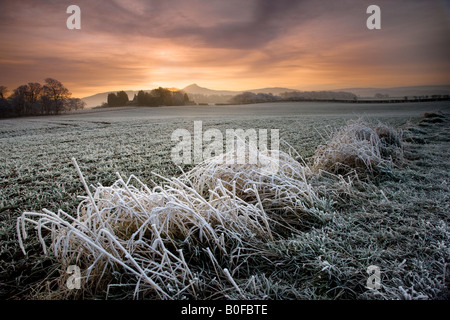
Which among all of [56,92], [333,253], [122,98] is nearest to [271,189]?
[333,253]

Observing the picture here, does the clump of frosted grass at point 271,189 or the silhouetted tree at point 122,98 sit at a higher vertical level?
the silhouetted tree at point 122,98

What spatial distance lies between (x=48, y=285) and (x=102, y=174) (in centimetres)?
326

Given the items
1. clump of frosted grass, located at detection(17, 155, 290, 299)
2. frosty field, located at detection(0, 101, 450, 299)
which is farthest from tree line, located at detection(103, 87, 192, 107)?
clump of frosted grass, located at detection(17, 155, 290, 299)

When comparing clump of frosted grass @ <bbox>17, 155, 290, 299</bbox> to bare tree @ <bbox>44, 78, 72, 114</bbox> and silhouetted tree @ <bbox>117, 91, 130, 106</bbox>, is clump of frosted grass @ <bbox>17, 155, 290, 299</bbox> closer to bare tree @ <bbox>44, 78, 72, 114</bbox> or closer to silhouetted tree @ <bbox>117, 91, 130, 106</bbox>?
bare tree @ <bbox>44, 78, 72, 114</bbox>

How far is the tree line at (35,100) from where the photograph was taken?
17.1 meters

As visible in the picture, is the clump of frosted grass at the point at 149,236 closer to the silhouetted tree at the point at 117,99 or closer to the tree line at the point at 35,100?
the tree line at the point at 35,100

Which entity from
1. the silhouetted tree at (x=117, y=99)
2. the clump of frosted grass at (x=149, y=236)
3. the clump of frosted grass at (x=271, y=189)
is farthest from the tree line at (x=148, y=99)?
the clump of frosted grass at (x=149, y=236)

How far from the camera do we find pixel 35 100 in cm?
1984

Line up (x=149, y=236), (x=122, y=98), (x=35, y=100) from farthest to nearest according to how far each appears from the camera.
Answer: (x=122, y=98) → (x=35, y=100) → (x=149, y=236)

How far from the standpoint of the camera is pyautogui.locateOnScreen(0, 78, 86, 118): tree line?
56.0 feet

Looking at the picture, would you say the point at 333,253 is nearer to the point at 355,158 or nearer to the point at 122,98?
the point at 355,158

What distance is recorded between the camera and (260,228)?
214 cm

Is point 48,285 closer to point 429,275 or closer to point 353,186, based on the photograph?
point 429,275
